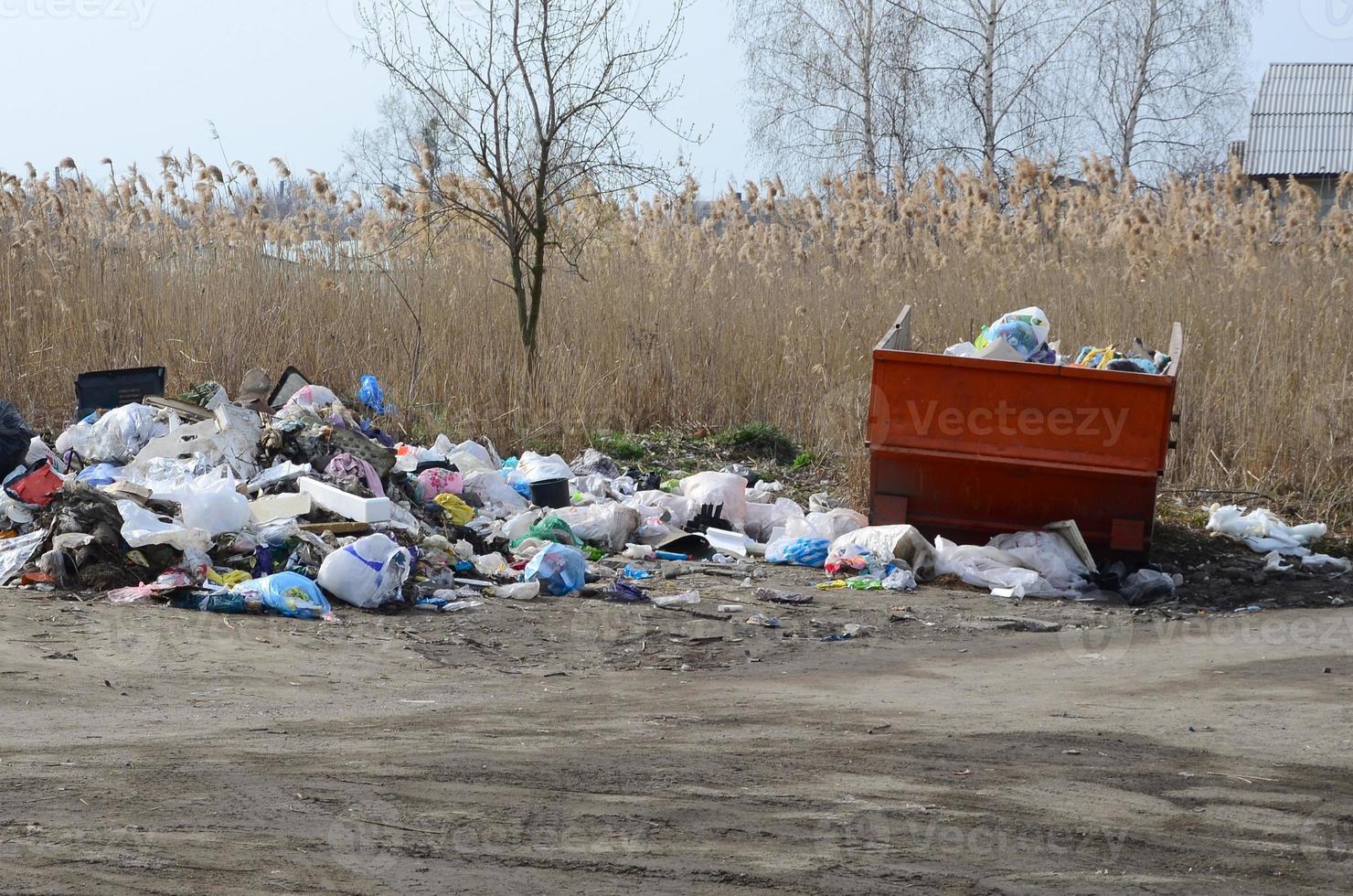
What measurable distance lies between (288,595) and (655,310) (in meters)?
6.31

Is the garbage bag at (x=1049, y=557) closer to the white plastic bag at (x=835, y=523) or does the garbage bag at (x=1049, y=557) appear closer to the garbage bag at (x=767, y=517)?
the white plastic bag at (x=835, y=523)

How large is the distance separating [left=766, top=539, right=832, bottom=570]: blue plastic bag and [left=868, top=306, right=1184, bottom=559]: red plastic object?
377 mm

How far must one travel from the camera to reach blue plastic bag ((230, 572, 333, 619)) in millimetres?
6562

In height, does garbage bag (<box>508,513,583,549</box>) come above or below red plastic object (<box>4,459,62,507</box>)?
below

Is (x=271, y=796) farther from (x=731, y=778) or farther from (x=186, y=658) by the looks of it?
(x=186, y=658)

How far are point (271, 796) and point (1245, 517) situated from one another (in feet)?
24.0

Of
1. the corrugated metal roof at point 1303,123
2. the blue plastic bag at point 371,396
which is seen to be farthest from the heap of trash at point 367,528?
the corrugated metal roof at point 1303,123

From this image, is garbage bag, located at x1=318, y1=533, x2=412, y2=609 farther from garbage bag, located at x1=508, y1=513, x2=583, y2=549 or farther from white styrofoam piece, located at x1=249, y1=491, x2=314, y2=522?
garbage bag, located at x1=508, y1=513, x2=583, y2=549

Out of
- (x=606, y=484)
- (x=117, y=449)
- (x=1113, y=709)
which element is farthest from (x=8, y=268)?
(x=1113, y=709)

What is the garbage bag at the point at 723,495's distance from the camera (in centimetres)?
884

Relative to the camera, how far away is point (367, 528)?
293 inches

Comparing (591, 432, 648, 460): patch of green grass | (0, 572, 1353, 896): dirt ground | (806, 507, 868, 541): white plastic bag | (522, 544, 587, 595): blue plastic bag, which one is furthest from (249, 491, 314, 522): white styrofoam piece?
(591, 432, 648, 460): patch of green grass

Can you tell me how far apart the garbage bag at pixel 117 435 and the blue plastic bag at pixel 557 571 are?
2.96 meters

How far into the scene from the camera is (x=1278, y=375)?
1016 cm
